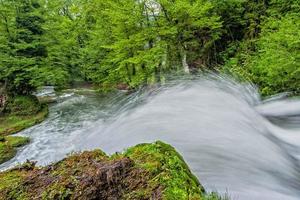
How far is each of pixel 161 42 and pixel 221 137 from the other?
973cm

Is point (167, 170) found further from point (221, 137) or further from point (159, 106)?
point (159, 106)

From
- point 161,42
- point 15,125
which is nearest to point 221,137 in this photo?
point 161,42

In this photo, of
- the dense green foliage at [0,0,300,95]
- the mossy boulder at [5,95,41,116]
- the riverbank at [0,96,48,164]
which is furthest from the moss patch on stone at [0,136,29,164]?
the dense green foliage at [0,0,300,95]

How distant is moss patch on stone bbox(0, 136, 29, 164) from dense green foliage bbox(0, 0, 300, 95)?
5966 millimetres

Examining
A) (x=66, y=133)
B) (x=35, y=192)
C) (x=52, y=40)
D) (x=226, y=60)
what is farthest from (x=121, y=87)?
(x=35, y=192)

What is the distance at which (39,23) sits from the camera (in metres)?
20.1

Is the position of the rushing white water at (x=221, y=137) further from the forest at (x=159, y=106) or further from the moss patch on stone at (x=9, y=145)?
the moss patch on stone at (x=9, y=145)

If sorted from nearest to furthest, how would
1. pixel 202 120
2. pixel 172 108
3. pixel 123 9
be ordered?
pixel 202 120, pixel 172 108, pixel 123 9

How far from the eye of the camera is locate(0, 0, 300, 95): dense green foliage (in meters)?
13.2

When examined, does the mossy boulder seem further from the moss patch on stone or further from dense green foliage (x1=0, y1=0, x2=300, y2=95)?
the moss patch on stone

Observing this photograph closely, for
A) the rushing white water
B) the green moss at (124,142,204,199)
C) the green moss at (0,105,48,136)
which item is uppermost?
the green moss at (124,142,204,199)

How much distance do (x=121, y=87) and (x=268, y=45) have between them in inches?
584

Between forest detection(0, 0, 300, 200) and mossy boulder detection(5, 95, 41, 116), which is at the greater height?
forest detection(0, 0, 300, 200)

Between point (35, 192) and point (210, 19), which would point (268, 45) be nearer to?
point (210, 19)
